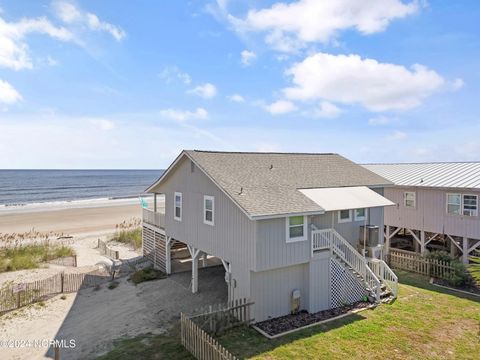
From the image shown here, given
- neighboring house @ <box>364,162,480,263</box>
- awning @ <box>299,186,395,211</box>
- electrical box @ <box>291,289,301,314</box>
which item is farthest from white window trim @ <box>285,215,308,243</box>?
neighboring house @ <box>364,162,480,263</box>

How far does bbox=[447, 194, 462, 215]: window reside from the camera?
1952 centimetres

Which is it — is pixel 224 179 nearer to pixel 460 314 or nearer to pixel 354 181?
pixel 354 181

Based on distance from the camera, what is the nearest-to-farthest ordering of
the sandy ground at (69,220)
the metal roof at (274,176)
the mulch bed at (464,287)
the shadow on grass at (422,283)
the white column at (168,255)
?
the metal roof at (274,176) → the shadow on grass at (422,283) → the mulch bed at (464,287) → the white column at (168,255) → the sandy ground at (69,220)

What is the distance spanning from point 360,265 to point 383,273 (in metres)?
1.88

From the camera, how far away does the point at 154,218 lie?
22.4 meters

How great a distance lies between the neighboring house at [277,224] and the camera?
43.3 feet

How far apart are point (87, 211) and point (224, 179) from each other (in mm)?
44904

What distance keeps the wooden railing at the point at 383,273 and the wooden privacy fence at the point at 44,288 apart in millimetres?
14470

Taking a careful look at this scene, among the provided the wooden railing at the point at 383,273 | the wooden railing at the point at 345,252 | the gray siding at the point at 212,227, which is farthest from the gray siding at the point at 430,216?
the gray siding at the point at 212,227

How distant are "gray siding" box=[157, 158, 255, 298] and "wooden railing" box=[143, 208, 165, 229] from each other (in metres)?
1.19

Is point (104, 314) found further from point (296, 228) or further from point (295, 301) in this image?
point (296, 228)

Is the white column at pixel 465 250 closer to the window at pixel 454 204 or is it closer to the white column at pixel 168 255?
the window at pixel 454 204

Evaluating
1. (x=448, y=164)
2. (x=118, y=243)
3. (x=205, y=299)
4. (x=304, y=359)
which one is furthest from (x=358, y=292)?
(x=118, y=243)

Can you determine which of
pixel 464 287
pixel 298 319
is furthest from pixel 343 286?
pixel 464 287
